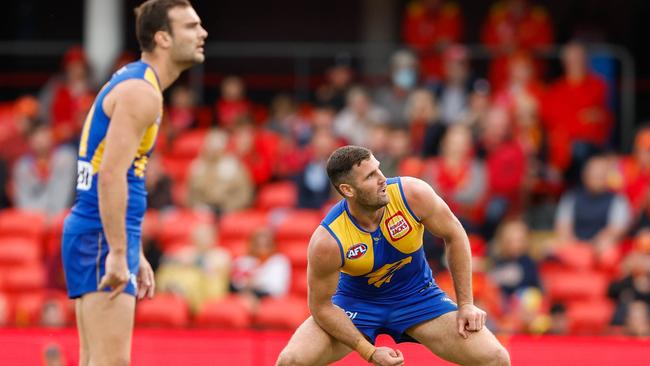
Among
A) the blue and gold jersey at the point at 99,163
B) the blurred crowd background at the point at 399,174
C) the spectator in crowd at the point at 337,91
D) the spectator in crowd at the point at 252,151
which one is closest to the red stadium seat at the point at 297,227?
the blurred crowd background at the point at 399,174

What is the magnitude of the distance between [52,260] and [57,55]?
5.58m

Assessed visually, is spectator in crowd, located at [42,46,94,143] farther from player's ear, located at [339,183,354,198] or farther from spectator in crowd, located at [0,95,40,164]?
player's ear, located at [339,183,354,198]

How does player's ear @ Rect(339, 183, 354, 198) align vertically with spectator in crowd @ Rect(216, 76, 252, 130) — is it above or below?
below

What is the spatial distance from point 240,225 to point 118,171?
6615mm

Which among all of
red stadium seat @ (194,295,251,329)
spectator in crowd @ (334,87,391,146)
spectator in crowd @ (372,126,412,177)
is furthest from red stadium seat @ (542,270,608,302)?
red stadium seat @ (194,295,251,329)

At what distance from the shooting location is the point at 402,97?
13148 millimetres

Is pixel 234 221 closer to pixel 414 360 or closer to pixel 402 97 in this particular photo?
pixel 402 97

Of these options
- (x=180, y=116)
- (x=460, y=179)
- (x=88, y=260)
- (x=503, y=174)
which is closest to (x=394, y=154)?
(x=460, y=179)

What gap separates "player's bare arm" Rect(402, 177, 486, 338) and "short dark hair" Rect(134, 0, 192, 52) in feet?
4.99

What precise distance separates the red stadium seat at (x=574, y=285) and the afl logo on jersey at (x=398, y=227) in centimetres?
485

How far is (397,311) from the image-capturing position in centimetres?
652

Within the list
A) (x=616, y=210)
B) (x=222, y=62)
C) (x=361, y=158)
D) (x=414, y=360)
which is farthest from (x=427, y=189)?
(x=222, y=62)

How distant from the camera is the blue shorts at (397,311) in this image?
21.3 ft

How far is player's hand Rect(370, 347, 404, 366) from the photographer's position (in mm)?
6168
